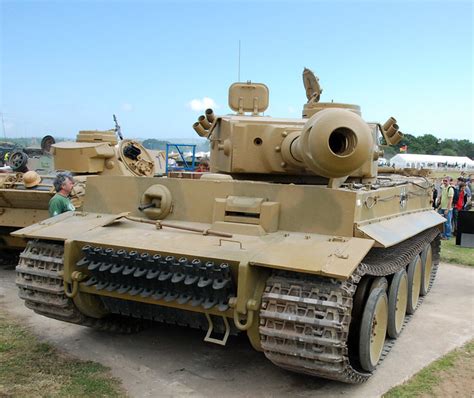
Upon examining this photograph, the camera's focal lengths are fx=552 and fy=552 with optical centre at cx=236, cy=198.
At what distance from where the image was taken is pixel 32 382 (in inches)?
203

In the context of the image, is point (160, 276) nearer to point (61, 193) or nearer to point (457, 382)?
point (61, 193)

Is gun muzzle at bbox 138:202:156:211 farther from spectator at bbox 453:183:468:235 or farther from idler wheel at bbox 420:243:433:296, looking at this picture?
spectator at bbox 453:183:468:235

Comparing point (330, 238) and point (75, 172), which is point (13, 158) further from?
point (330, 238)

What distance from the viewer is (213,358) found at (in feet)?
19.6

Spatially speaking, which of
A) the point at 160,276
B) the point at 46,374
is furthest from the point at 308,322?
the point at 46,374

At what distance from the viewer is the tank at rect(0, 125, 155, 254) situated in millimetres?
9336

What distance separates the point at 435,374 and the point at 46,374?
151 inches

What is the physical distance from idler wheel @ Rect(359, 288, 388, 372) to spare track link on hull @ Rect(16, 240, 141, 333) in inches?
117

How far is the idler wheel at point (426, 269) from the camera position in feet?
27.5

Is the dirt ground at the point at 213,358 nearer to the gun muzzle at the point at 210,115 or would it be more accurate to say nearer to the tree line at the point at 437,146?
the gun muzzle at the point at 210,115

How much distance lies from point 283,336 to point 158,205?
7.45 feet

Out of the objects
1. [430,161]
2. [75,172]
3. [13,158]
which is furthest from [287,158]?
[430,161]

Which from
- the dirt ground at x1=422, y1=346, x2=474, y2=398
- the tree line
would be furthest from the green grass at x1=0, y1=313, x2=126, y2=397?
the tree line

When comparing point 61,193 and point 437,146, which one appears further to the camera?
point 437,146
